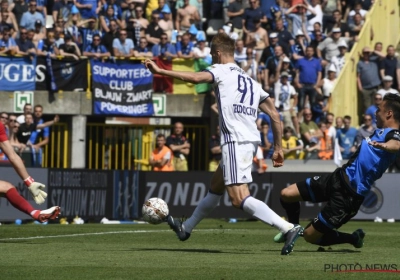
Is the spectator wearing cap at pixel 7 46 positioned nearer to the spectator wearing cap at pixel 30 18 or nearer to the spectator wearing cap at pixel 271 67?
the spectator wearing cap at pixel 30 18

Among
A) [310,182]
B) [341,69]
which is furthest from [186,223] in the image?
[341,69]

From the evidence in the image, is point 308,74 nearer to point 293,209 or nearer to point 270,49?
point 270,49

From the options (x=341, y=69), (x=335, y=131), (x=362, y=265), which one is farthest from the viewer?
(x=341, y=69)

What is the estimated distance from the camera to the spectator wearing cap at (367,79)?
28.4m

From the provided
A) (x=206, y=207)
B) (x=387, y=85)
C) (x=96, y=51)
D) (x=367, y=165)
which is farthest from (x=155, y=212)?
(x=387, y=85)

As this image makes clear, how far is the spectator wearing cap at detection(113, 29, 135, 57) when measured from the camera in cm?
2684

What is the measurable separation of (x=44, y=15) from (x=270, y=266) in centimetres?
1767

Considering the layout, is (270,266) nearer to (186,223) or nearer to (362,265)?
(362,265)

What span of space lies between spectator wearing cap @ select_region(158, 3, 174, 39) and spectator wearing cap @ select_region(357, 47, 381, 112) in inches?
202

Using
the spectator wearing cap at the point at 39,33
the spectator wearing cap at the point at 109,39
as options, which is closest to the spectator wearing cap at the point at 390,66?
the spectator wearing cap at the point at 109,39

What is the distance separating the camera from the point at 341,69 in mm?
28359

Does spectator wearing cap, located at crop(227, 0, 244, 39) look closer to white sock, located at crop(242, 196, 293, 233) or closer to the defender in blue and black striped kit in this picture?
the defender in blue and black striped kit

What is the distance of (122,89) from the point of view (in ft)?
89.1

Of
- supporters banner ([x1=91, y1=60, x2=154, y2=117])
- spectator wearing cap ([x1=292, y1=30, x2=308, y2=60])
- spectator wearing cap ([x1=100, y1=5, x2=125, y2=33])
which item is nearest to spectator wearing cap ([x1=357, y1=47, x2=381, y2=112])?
spectator wearing cap ([x1=292, y1=30, x2=308, y2=60])
